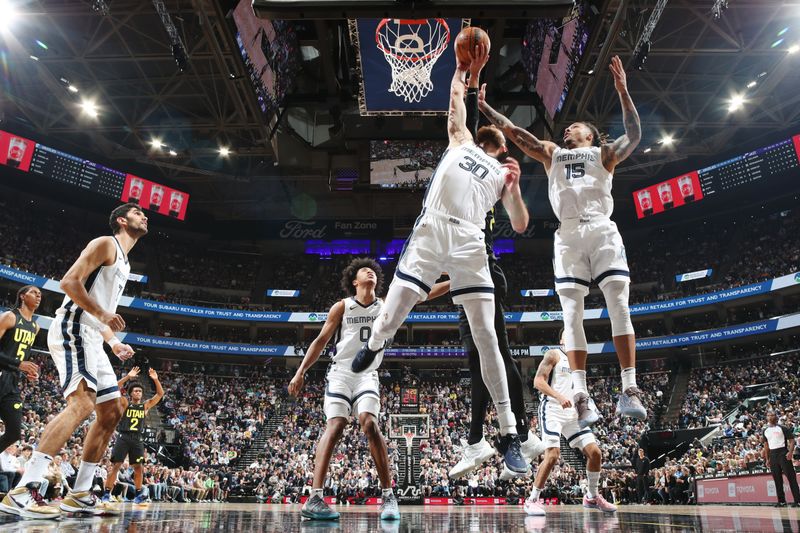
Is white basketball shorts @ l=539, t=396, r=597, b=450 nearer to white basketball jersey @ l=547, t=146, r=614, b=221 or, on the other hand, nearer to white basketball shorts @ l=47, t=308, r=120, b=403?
white basketball jersey @ l=547, t=146, r=614, b=221

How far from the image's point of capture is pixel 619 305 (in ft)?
14.6

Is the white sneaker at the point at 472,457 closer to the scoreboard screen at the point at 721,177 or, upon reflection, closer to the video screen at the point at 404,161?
the video screen at the point at 404,161

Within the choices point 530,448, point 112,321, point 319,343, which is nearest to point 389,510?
point 530,448

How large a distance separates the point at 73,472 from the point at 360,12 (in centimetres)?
1273

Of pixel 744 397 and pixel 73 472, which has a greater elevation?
pixel 744 397

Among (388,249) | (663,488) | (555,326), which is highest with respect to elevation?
(388,249)

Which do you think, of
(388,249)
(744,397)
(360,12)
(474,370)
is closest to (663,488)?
(744,397)

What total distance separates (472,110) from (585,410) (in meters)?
2.50

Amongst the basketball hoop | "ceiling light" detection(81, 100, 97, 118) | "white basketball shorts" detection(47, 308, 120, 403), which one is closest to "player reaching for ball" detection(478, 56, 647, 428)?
"white basketball shorts" detection(47, 308, 120, 403)

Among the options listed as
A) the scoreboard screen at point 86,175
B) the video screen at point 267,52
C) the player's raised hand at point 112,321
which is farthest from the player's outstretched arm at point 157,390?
the scoreboard screen at point 86,175

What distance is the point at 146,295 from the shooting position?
29812mm

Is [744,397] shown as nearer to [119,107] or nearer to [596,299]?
[596,299]

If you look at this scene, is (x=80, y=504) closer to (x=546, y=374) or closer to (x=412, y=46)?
(x=546, y=374)

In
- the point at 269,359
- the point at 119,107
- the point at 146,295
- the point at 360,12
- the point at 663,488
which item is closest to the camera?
the point at 360,12
